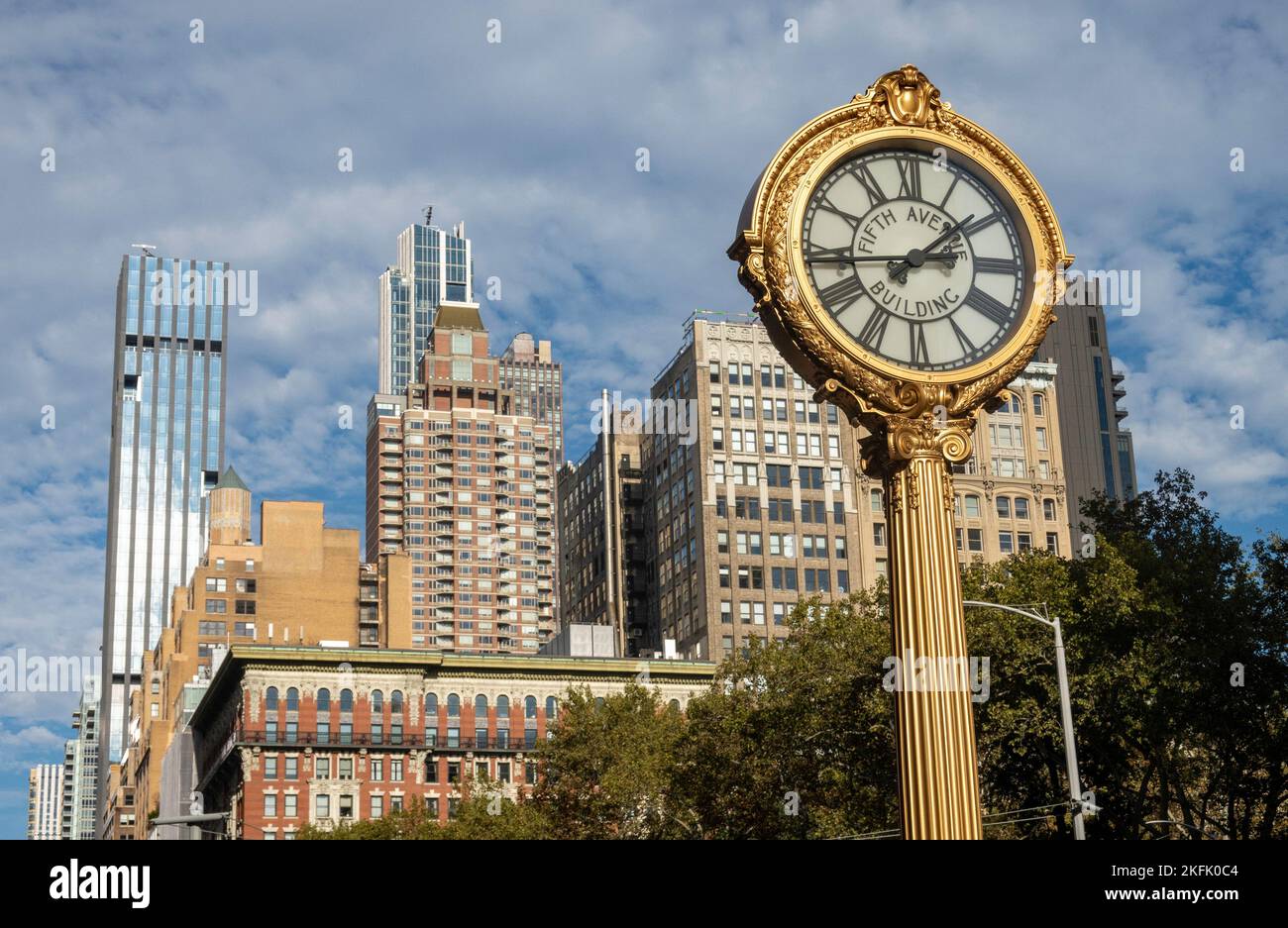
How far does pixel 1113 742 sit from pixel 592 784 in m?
24.9

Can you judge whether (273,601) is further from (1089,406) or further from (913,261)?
(913,261)

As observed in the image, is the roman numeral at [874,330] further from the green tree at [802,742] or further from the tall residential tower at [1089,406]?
the tall residential tower at [1089,406]

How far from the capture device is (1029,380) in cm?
13225

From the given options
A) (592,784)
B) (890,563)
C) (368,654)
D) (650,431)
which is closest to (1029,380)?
(650,431)

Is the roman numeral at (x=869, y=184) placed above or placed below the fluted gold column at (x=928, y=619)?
above

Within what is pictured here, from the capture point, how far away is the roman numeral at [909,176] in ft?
44.2

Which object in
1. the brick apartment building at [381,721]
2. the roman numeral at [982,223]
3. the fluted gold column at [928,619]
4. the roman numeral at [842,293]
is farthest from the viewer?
the brick apartment building at [381,721]

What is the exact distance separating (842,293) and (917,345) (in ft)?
2.33

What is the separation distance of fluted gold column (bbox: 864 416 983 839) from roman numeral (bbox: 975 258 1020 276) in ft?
4.07

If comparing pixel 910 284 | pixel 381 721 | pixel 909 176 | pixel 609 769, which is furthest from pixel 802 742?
pixel 381 721

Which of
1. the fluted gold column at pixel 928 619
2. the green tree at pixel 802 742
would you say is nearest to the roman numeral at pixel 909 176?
the fluted gold column at pixel 928 619

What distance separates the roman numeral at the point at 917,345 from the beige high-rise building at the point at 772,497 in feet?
347

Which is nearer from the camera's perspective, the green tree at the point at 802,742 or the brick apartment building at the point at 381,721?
the green tree at the point at 802,742
